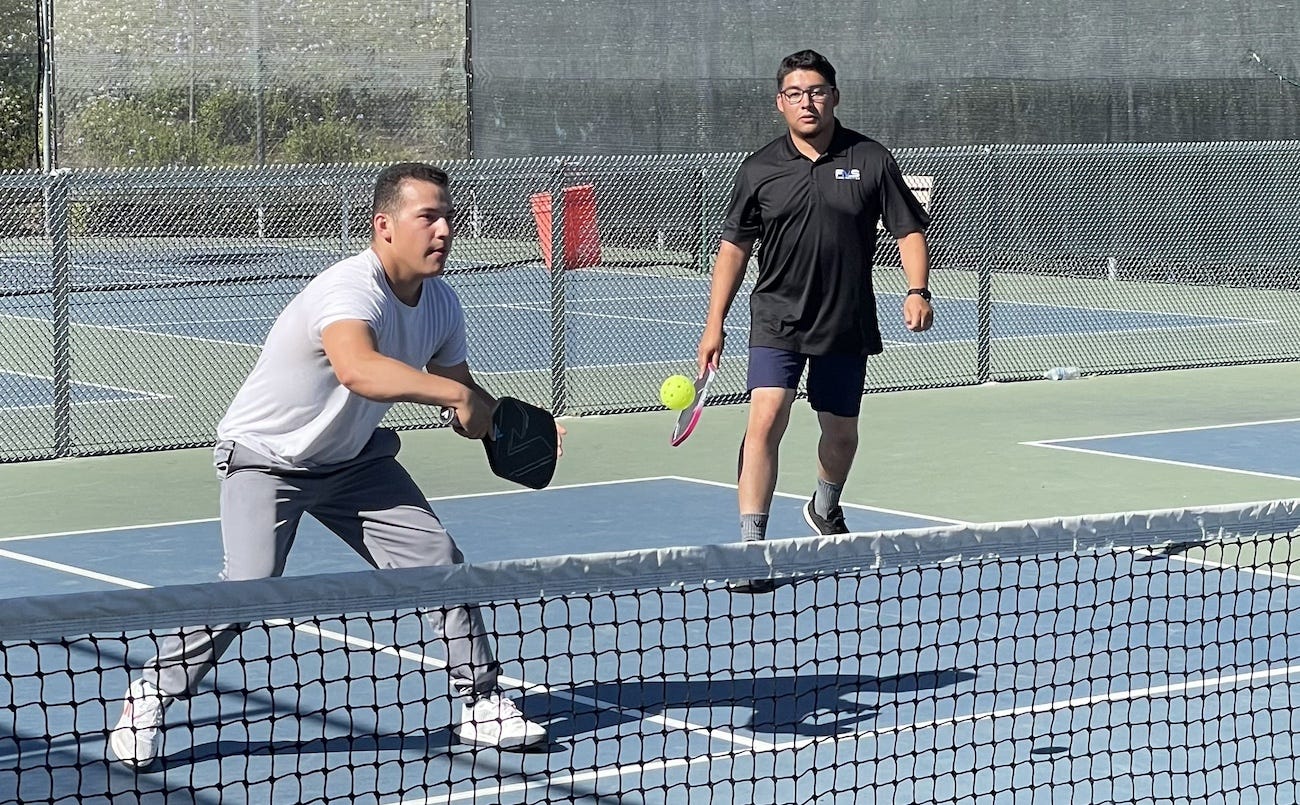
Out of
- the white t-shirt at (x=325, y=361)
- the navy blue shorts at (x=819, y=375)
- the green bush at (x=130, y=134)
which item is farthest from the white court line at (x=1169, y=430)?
the green bush at (x=130, y=134)

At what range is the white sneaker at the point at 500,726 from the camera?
5.72 meters

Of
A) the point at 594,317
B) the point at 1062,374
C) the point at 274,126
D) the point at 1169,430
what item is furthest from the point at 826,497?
the point at 274,126

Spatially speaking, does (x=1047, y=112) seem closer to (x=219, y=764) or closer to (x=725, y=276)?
(x=725, y=276)

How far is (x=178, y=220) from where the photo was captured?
877 inches

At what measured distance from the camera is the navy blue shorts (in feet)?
26.1

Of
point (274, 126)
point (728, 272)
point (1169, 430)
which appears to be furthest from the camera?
point (274, 126)

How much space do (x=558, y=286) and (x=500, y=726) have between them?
7.33 meters

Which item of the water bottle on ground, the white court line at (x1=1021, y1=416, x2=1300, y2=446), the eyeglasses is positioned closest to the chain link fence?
the water bottle on ground

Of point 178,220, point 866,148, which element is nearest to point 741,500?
point 866,148

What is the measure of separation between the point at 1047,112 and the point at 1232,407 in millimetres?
9761

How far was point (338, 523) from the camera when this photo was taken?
19.5 ft

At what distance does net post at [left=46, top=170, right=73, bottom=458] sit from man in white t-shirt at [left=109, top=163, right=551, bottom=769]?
226 inches

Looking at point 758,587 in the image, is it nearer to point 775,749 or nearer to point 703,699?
point 703,699

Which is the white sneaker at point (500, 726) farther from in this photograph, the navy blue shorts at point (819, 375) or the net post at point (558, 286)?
the net post at point (558, 286)
